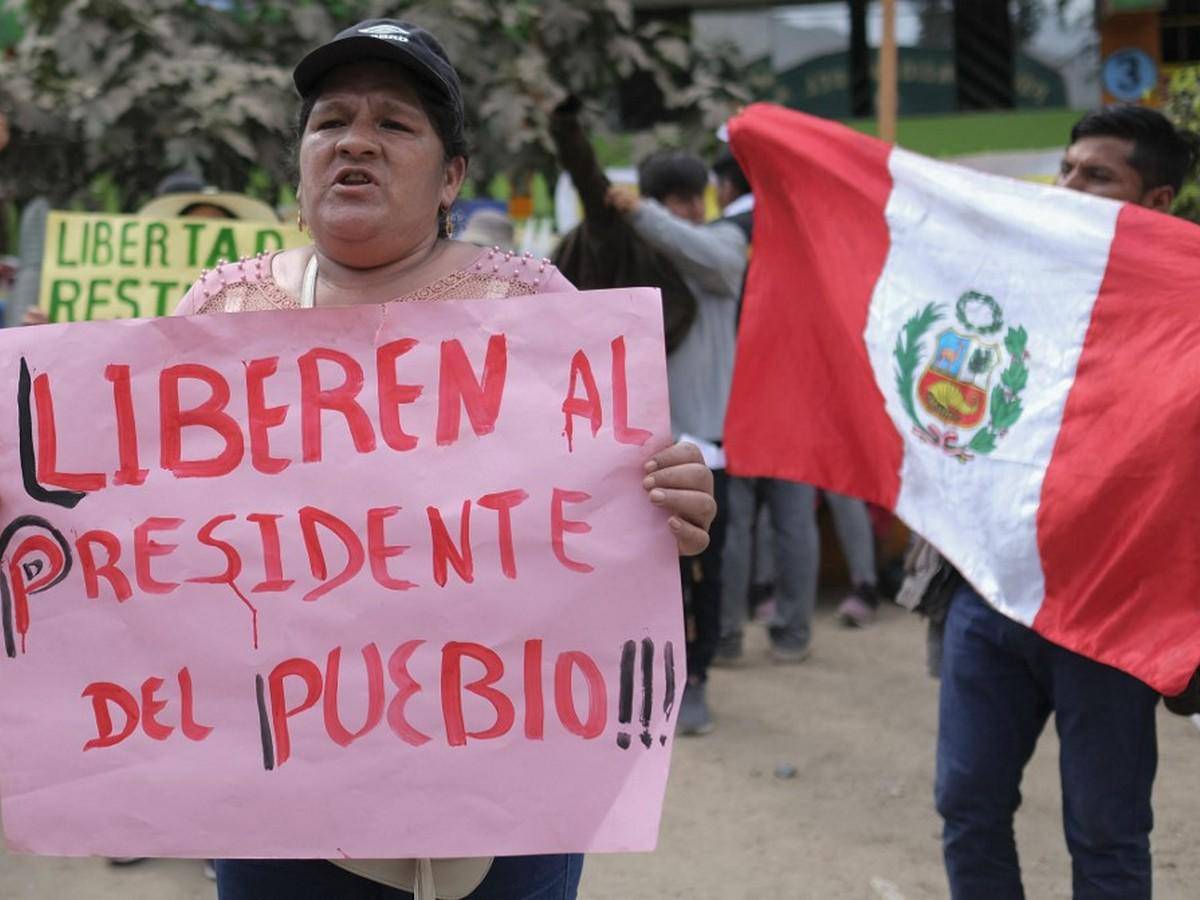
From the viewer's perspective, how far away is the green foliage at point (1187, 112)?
4.24 m

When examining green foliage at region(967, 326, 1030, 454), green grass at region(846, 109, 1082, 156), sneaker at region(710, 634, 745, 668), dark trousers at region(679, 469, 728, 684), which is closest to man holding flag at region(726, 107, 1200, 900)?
green foliage at region(967, 326, 1030, 454)

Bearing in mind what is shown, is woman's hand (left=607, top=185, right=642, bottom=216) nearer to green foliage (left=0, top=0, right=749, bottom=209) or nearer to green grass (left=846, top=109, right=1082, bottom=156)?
green foliage (left=0, top=0, right=749, bottom=209)

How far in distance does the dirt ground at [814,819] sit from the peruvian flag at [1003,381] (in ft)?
3.70

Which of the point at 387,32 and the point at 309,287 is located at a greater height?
the point at 387,32

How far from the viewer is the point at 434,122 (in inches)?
74.9

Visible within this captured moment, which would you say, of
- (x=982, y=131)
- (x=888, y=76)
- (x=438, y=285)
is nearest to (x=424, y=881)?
(x=438, y=285)

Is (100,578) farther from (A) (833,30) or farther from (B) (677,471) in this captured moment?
(A) (833,30)

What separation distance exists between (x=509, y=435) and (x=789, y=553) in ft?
13.8

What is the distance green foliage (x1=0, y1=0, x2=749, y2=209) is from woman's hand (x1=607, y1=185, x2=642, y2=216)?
7.72 ft

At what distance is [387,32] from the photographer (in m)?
1.81

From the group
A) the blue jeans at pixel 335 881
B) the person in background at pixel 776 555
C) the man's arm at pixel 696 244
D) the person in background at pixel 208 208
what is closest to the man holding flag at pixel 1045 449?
the blue jeans at pixel 335 881

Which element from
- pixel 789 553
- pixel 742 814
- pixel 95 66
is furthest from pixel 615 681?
pixel 95 66

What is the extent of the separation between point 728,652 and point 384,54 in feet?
14.5

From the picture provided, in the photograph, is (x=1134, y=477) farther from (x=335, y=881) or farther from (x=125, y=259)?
(x=125, y=259)
